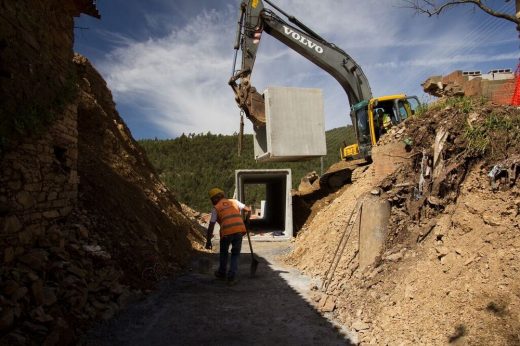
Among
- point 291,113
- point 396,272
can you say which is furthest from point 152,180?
point 396,272

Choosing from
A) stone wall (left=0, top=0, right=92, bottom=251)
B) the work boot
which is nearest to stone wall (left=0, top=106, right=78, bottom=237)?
stone wall (left=0, top=0, right=92, bottom=251)

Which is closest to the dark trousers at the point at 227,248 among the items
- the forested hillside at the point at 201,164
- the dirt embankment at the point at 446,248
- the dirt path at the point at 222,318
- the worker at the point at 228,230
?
the worker at the point at 228,230

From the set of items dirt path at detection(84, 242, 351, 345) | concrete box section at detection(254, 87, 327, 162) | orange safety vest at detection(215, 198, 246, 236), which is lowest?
dirt path at detection(84, 242, 351, 345)

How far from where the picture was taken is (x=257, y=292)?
20.1ft

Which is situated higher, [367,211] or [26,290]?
[367,211]

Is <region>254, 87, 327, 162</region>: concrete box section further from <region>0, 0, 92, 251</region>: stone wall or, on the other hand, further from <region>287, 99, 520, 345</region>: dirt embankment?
<region>0, 0, 92, 251</region>: stone wall

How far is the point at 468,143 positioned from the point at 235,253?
4.17 meters

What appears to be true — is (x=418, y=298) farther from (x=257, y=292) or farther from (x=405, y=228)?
(x=257, y=292)

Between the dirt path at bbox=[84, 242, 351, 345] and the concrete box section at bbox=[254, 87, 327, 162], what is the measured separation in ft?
17.2

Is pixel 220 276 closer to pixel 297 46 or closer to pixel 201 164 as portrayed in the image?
pixel 297 46

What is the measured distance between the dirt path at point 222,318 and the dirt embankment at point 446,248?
1.45 feet

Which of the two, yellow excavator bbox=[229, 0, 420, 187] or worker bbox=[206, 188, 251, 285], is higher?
yellow excavator bbox=[229, 0, 420, 187]

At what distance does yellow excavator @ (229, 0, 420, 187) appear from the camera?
442 inches

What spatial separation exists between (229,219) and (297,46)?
25.1 feet
